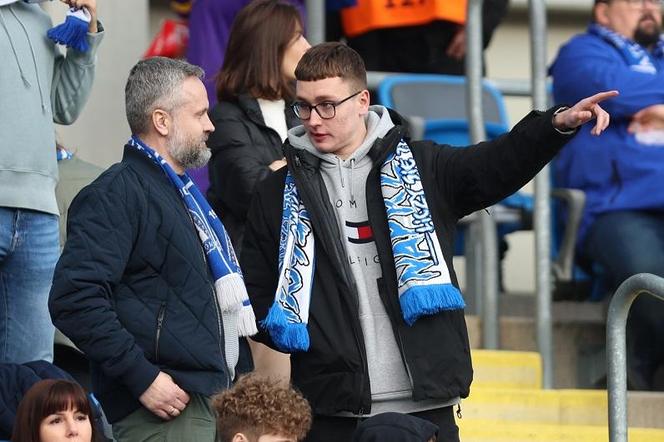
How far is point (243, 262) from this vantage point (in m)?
5.66

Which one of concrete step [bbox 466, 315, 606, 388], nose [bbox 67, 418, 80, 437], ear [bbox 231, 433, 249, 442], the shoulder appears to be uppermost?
the shoulder

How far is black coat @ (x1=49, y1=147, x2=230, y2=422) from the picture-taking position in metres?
5.18

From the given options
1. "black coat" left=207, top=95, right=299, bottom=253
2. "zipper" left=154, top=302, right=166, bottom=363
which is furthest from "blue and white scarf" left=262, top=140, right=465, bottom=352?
"black coat" left=207, top=95, right=299, bottom=253

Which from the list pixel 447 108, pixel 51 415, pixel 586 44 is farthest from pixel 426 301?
pixel 447 108

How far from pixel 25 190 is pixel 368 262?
1138mm

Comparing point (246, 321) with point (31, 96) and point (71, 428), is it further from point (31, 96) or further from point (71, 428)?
point (31, 96)

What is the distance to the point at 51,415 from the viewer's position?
5.33 meters

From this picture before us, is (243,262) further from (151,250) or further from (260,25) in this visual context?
(260,25)

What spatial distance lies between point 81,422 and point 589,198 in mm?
3015

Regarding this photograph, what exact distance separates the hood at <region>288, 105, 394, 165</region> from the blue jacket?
7.08ft

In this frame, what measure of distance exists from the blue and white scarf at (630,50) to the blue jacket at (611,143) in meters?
0.02

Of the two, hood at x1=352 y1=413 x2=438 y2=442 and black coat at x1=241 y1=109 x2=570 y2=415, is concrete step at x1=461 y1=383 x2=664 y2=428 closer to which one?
black coat at x1=241 y1=109 x2=570 y2=415

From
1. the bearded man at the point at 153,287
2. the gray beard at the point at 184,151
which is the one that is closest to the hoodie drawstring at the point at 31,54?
the bearded man at the point at 153,287

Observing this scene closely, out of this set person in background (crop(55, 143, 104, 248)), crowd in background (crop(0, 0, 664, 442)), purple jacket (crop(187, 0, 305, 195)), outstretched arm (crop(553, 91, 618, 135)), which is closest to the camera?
outstretched arm (crop(553, 91, 618, 135))
